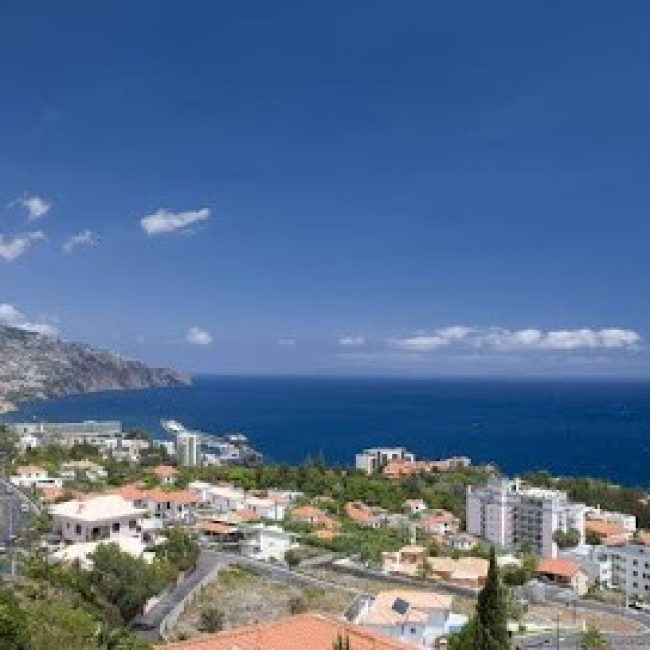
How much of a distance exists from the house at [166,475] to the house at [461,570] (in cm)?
2233

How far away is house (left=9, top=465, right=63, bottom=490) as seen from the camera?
53162 millimetres

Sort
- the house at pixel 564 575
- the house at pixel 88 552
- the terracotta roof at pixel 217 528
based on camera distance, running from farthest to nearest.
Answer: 1. the terracotta roof at pixel 217 528
2. the house at pixel 564 575
3. the house at pixel 88 552

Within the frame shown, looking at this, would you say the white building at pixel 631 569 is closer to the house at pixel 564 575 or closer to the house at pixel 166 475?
the house at pixel 564 575

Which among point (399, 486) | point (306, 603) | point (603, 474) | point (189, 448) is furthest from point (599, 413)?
point (306, 603)

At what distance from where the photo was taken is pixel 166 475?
60.0 m

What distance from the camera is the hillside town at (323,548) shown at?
1038 inches

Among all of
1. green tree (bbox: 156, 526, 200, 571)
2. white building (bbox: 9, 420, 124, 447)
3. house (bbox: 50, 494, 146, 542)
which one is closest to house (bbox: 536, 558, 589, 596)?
green tree (bbox: 156, 526, 200, 571)

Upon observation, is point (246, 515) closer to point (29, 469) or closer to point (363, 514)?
point (363, 514)

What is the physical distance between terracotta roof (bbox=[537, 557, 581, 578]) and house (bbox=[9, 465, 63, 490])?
2675 centimetres

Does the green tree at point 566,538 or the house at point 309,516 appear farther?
the green tree at point 566,538

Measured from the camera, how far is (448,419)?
181m

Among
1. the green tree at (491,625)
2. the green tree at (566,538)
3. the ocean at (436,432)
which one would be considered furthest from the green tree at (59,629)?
the ocean at (436,432)

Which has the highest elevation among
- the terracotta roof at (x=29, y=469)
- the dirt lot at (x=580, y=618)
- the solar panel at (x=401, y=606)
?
the terracotta roof at (x=29, y=469)

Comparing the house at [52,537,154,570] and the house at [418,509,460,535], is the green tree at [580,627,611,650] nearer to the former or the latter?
the house at [52,537,154,570]
